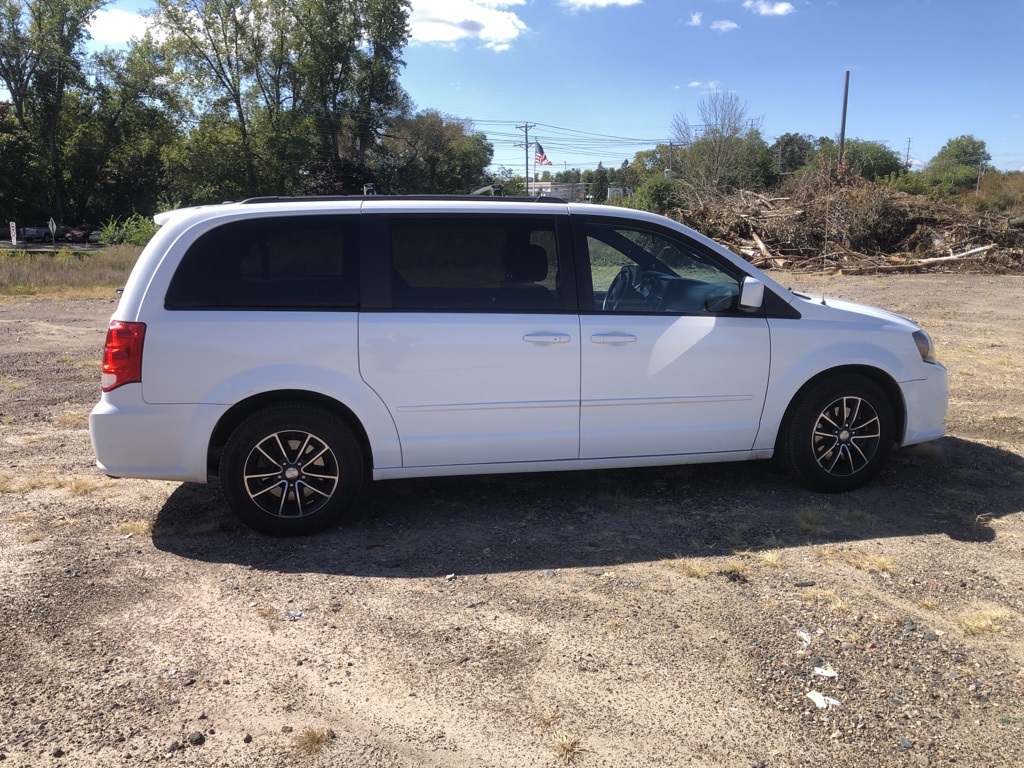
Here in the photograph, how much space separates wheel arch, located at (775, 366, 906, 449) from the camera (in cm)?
522

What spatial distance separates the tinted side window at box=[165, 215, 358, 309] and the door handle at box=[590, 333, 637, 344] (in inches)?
56.6

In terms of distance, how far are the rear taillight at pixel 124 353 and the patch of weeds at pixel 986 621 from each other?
435cm

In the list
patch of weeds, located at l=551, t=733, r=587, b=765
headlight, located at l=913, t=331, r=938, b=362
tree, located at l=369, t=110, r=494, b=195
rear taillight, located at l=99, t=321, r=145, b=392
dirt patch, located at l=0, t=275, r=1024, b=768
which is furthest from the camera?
tree, located at l=369, t=110, r=494, b=195

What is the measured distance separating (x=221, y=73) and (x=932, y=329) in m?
61.0

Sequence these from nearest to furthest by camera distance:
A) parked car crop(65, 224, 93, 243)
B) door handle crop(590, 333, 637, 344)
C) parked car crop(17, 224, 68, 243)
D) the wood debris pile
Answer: door handle crop(590, 333, 637, 344), the wood debris pile, parked car crop(17, 224, 68, 243), parked car crop(65, 224, 93, 243)

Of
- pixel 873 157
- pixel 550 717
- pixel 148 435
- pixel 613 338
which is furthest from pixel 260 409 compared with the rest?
pixel 873 157

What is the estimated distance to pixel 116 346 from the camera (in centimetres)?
446

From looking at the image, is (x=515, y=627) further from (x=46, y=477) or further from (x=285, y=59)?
(x=285, y=59)

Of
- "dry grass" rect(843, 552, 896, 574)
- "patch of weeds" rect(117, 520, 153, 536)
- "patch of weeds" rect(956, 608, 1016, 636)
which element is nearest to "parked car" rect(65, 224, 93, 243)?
"patch of weeds" rect(117, 520, 153, 536)

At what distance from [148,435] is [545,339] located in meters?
2.32

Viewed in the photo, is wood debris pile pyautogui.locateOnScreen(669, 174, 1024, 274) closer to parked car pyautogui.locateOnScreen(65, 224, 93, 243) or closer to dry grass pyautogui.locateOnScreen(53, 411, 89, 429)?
dry grass pyautogui.locateOnScreen(53, 411, 89, 429)

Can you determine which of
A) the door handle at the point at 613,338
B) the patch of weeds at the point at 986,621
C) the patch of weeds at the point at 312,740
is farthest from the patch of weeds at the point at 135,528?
the patch of weeds at the point at 986,621


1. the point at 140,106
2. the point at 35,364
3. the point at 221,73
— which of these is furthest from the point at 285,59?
the point at 35,364

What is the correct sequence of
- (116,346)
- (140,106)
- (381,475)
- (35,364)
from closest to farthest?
(116,346), (381,475), (35,364), (140,106)
